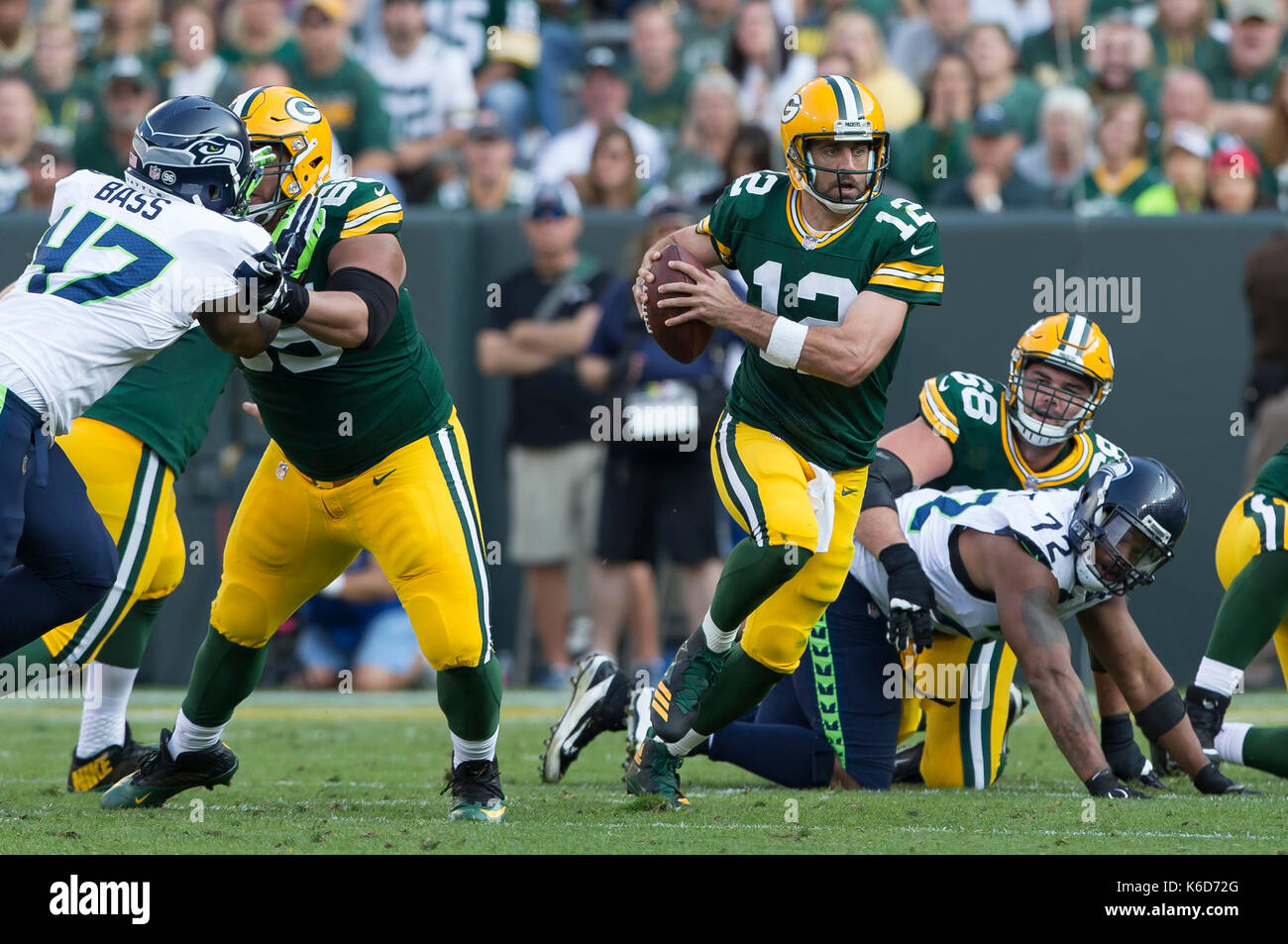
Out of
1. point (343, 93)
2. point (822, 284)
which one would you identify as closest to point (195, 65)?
point (343, 93)

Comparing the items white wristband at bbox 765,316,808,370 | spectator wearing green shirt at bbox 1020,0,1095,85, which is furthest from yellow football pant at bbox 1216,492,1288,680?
spectator wearing green shirt at bbox 1020,0,1095,85

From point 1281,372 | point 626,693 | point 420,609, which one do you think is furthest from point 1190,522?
point 420,609

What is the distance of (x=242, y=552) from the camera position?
4645 mm

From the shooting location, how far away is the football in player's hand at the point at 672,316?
4648mm

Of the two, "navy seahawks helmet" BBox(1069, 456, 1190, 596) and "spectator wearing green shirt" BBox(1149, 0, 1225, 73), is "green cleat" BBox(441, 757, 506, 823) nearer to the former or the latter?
"navy seahawks helmet" BBox(1069, 456, 1190, 596)

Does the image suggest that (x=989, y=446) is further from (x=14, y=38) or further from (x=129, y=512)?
(x=14, y=38)

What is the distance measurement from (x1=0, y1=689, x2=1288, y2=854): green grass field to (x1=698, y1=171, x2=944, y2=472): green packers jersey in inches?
39.7

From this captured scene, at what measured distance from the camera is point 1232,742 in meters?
5.39

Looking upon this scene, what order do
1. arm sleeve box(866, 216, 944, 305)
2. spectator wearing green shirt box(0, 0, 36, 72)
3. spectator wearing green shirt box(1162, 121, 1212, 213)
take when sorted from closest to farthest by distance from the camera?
arm sleeve box(866, 216, 944, 305) < spectator wearing green shirt box(1162, 121, 1212, 213) < spectator wearing green shirt box(0, 0, 36, 72)

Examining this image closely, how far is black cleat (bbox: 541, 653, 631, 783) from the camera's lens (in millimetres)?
5523

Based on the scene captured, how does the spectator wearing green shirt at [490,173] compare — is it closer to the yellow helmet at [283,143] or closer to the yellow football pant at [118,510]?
the yellow football pant at [118,510]

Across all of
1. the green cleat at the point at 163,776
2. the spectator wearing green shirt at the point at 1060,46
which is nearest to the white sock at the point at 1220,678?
the green cleat at the point at 163,776

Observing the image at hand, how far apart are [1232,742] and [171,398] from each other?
3.39m

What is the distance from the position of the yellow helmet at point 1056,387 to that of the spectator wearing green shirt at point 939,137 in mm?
3854
